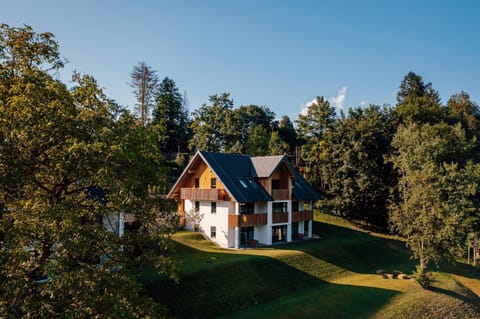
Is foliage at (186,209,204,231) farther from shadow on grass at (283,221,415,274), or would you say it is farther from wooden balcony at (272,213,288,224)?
→ shadow on grass at (283,221,415,274)

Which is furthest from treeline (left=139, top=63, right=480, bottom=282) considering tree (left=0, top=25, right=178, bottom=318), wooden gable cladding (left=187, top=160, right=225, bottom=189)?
tree (left=0, top=25, right=178, bottom=318)

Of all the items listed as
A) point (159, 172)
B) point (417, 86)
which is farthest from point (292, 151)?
point (159, 172)

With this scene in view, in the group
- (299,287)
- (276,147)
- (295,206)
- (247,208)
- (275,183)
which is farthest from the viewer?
(276,147)

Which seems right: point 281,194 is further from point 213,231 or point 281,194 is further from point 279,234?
point 213,231

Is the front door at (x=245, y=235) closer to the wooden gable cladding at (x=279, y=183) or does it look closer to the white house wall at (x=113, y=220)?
the wooden gable cladding at (x=279, y=183)

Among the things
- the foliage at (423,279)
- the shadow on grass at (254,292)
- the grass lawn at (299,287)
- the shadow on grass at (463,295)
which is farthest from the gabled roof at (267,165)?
the shadow on grass at (463,295)

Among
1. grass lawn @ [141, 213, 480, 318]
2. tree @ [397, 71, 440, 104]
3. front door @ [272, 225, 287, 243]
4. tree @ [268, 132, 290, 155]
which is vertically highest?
tree @ [397, 71, 440, 104]

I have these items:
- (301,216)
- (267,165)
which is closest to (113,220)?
(267,165)
